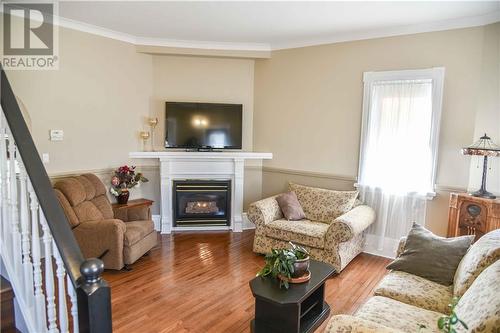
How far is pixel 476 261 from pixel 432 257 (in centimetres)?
43

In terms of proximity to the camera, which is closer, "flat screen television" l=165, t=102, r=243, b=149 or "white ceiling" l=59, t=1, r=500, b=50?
"white ceiling" l=59, t=1, r=500, b=50

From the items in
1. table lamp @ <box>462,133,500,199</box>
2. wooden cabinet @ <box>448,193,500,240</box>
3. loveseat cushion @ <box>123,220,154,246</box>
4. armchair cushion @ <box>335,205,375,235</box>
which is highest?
table lamp @ <box>462,133,500,199</box>

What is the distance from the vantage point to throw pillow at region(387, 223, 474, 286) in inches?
98.4

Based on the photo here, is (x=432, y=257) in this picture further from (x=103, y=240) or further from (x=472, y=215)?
(x=103, y=240)

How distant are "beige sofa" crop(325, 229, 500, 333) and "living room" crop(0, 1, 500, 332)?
2 cm

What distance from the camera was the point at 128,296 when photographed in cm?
309

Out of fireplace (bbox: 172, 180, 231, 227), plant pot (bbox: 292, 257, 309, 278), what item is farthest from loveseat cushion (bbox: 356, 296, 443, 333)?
fireplace (bbox: 172, 180, 231, 227)

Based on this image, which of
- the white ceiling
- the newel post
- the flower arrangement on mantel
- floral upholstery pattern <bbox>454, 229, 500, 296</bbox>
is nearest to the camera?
the newel post

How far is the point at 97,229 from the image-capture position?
351 cm

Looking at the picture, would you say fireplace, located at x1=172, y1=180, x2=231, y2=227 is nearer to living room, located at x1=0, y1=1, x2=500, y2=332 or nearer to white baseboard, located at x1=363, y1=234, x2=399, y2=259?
living room, located at x1=0, y1=1, x2=500, y2=332

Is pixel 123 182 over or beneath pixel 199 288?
over

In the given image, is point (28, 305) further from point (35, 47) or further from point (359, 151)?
point (359, 151)

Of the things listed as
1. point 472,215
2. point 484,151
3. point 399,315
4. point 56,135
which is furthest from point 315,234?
point 56,135

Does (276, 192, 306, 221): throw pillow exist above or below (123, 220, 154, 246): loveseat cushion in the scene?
above
